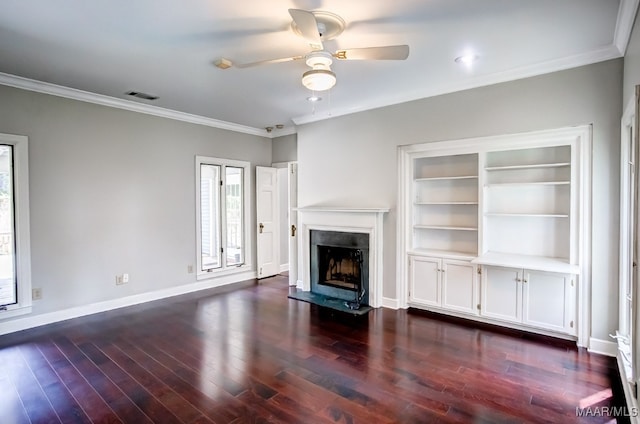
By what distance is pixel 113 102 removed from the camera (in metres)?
4.64

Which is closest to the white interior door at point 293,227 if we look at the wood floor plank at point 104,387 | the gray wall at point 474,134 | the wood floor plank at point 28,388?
the gray wall at point 474,134

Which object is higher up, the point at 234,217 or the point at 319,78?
the point at 319,78

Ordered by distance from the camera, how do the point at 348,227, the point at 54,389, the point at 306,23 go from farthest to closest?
the point at 348,227
the point at 54,389
the point at 306,23

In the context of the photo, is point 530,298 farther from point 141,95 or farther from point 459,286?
point 141,95

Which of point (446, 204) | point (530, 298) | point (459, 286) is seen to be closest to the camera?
point (530, 298)

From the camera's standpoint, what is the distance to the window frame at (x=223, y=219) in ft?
18.6

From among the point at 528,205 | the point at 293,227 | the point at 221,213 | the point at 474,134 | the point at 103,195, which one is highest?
the point at 474,134

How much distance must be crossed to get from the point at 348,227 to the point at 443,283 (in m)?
1.45

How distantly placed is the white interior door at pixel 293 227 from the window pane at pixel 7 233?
11.8 ft

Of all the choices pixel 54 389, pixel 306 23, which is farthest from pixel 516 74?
pixel 54 389

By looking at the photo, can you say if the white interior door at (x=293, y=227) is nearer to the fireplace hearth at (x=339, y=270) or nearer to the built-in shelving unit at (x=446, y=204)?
the fireplace hearth at (x=339, y=270)

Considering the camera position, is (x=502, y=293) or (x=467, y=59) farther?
(x=502, y=293)

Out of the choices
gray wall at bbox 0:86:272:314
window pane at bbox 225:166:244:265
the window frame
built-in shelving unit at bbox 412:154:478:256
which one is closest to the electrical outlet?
gray wall at bbox 0:86:272:314

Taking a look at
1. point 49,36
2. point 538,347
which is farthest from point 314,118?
point 538,347
